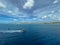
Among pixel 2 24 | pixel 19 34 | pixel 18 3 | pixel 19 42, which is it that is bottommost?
pixel 19 42

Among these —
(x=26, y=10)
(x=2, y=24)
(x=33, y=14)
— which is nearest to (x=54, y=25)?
(x=33, y=14)

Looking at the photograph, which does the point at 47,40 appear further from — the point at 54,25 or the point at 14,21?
the point at 14,21

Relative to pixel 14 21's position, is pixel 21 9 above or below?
above

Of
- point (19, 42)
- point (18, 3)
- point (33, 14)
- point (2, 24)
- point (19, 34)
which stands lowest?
point (19, 42)

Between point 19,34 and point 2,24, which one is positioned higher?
point 2,24

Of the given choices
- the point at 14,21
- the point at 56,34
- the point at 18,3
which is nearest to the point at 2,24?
the point at 14,21

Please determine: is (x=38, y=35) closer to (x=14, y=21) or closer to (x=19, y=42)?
(x=19, y=42)
